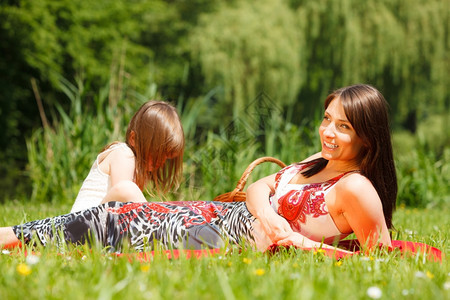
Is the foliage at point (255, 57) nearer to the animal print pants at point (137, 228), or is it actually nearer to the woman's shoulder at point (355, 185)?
the animal print pants at point (137, 228)

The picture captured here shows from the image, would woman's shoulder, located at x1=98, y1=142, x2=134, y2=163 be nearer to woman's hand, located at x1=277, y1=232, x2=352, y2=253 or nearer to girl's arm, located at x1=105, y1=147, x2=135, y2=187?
girl's arm, located at x1=105, y1=147, x2=135, y2=187

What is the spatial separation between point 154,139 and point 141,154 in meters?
0.11

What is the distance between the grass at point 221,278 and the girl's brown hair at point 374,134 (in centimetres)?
36

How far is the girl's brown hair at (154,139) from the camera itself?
2754 mm

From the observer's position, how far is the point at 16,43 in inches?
529

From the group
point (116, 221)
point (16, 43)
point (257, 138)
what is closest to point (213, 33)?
point (16, 43)

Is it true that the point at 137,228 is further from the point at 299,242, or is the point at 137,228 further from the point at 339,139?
the point at 339,139

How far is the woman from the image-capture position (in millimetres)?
2035

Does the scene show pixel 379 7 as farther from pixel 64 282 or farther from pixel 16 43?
pixel 64 282

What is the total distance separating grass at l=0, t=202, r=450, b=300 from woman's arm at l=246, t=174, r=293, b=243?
0.74 feet

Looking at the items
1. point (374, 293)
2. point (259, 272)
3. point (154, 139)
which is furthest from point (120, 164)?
point (374, 293)

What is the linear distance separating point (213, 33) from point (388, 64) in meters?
4.35

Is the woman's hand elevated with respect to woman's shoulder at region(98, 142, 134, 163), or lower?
lower

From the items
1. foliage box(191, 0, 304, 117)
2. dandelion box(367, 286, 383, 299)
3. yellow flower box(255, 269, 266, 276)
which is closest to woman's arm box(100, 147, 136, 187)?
yellow flower box(255, 269, 266, 276)
